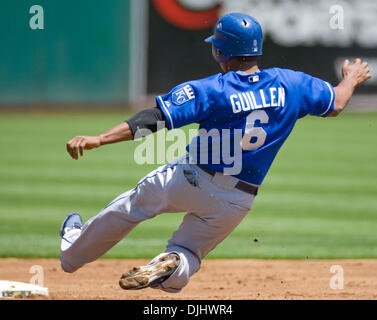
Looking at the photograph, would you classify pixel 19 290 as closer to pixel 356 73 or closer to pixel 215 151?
pixel 215 151

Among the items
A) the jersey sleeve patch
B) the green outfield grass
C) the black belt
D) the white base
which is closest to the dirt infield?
the white base

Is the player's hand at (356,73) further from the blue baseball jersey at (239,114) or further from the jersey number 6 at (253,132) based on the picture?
the jersey number 6 at (253,132)

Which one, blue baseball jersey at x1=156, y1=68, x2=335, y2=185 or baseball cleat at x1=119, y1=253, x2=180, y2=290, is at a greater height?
blue baseball jersey at x1=156, y1=68, x2=335, y2=185

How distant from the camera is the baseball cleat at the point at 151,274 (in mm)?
4141

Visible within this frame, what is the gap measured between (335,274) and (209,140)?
2.41 metres

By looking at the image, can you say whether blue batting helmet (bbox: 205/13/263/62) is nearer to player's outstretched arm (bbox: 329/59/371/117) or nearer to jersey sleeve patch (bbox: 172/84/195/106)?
jersey sleeve patch (bbox: 172/84/195/106)

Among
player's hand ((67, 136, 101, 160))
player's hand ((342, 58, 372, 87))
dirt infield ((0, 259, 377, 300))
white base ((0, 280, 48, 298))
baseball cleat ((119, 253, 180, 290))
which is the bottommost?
dirt infield ((0, 259, 377, 300))

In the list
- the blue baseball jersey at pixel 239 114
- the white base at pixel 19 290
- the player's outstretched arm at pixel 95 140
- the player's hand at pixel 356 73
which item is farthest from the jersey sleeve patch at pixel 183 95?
the white base at pixel 19 290

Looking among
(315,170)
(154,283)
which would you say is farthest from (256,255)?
(315,170)

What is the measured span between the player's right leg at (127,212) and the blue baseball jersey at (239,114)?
275 mm

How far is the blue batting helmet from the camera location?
4223 millimetres

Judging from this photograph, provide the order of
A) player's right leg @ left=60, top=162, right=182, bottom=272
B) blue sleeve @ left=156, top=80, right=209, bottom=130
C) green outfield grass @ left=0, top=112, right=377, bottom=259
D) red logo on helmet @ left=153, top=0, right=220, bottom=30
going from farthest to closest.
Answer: red logo on helmet @ left=153, top=0, right=220, bottom=30 < green outfield grass @ left=0, top=112, right=377, bottom=259 < player's right leg @ left=60, top=162, right=182, bottom=272 < blue sleeve @ left=156, top=80, right=209, bottom=130

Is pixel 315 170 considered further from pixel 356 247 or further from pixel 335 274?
pixel 335 274

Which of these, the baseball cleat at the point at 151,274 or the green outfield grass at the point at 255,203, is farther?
the green outfield grass at the point at 255,203
